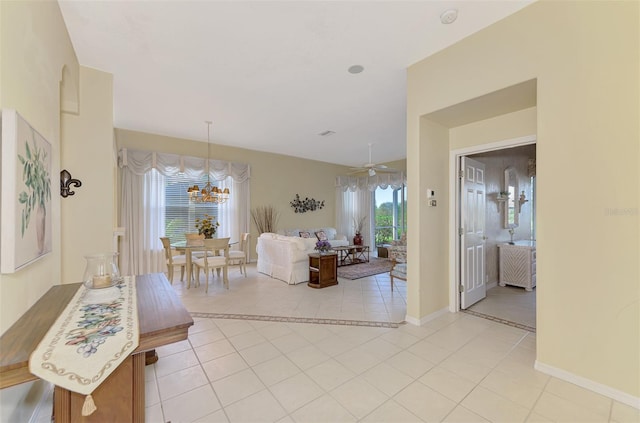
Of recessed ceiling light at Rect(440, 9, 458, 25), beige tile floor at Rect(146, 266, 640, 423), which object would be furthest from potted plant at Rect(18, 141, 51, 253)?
recessed ceiling light at Rect(440, 9, 458, 25)

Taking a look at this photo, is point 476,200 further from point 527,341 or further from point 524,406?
point 524,406

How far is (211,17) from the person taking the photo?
90.4 inches

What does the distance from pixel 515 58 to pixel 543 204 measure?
1265 mm

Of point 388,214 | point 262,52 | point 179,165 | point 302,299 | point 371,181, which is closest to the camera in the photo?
point 262,52

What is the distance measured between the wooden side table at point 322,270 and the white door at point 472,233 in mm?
2066

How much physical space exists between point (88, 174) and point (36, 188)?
1.57 m

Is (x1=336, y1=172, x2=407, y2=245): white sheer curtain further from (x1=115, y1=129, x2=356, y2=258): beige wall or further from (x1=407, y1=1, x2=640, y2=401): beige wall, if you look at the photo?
(x1=407, y1=1, x2=640, y2=401): beige wall

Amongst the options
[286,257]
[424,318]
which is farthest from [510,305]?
[286,257]

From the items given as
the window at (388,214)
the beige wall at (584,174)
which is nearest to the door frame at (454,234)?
the beige wall at (584,174)

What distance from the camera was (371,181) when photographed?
8641 millimetres

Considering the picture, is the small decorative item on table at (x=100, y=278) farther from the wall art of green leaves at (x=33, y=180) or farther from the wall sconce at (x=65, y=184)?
the wall sconce at (x=65, y=184)

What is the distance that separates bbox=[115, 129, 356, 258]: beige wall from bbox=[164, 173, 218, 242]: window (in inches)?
24.8

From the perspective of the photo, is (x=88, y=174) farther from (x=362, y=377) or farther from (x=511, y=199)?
(x=511, y=199)

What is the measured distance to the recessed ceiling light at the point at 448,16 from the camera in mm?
2263
